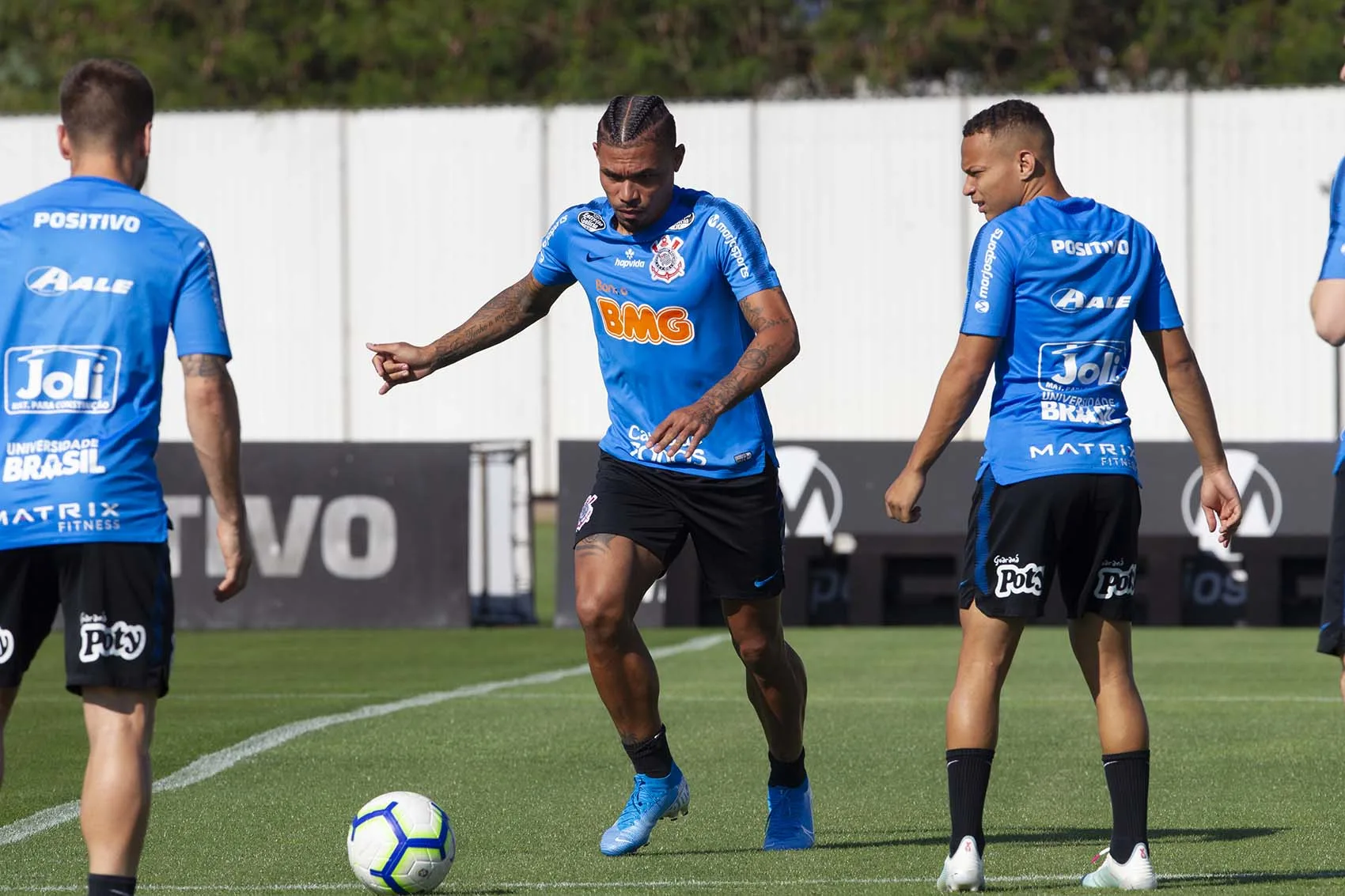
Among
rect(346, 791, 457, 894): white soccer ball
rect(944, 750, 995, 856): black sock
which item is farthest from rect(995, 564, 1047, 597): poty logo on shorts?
rect(346, 791, 457, 894): white soccer ball

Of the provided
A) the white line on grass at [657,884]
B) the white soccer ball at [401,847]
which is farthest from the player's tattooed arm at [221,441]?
the white line on grass at [657,884]

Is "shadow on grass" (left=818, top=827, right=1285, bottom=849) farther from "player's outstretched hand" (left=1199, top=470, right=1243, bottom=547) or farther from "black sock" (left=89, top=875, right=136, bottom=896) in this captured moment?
"black sock" (left=89, top=875, right=136, bottom=896)

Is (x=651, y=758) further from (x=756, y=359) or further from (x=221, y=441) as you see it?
(x=221, y=441)

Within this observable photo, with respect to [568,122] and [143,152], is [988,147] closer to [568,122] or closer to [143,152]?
[143,152]

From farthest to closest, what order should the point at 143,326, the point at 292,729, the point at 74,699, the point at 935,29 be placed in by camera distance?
the point at 935,29 → the point at 74,699 → the point at 292,729 → the point at 143,326

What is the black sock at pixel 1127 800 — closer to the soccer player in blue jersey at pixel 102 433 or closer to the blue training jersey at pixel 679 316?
the blue training jersey at pixel 679 316

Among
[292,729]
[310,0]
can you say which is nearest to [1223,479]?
[292,729]

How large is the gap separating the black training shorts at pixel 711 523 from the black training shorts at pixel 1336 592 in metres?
2.04

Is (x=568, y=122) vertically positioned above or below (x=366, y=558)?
above

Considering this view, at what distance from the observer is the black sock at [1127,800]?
231 inches

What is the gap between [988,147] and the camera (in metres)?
5.95

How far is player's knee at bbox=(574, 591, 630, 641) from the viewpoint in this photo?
663 cm

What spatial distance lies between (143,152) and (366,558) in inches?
485

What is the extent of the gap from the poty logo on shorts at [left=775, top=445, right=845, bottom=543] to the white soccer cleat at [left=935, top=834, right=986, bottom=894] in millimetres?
11917
